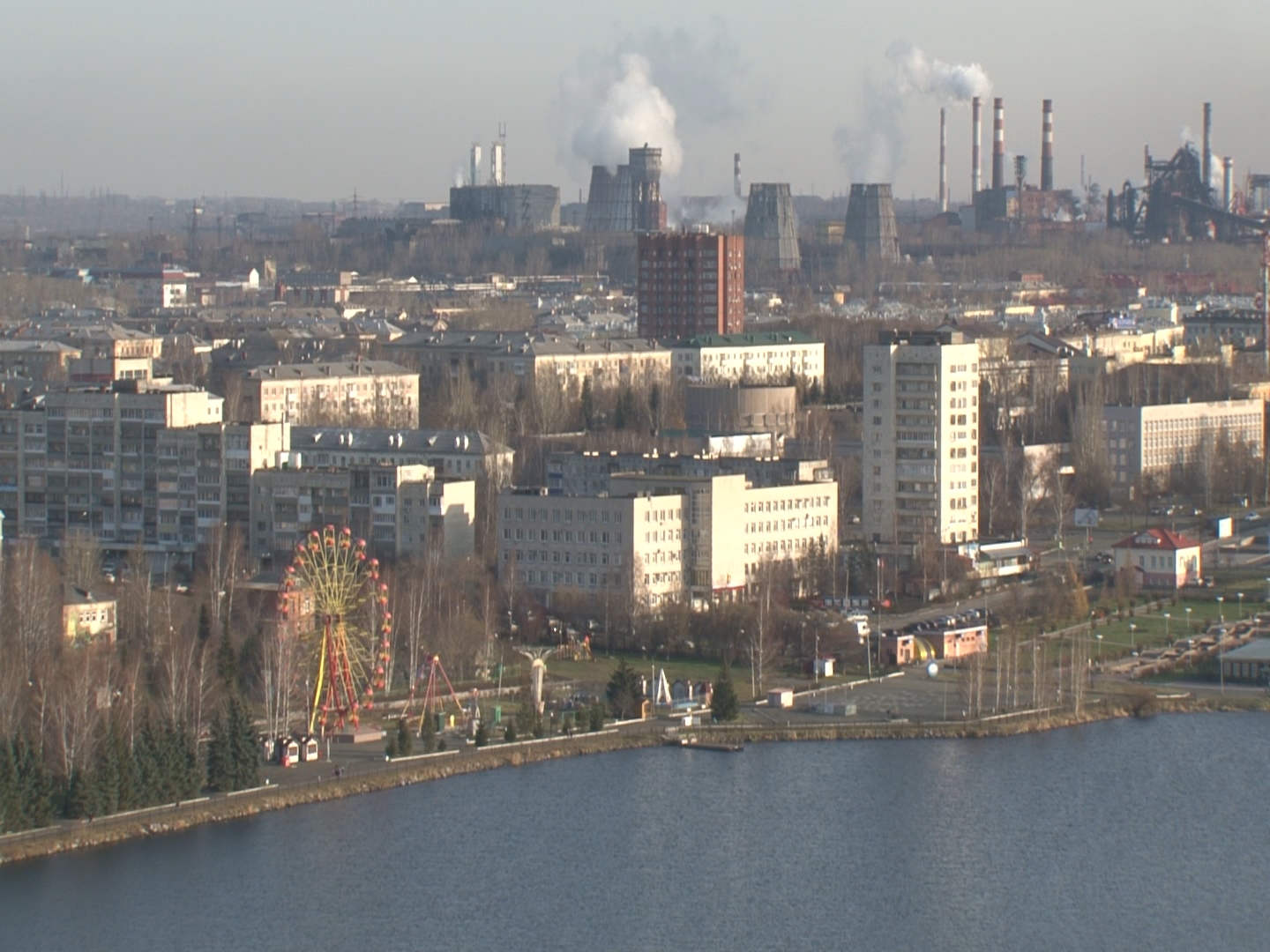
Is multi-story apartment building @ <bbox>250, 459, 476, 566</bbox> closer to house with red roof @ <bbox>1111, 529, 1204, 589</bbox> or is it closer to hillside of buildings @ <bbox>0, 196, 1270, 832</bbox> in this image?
hillside of buildings @ <bbox>0, 196, 1270, 832</bbox>

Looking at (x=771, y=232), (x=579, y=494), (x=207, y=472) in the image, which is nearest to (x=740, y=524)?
(x=579, y=494)

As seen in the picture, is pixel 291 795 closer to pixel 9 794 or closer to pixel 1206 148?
pixel 9 794

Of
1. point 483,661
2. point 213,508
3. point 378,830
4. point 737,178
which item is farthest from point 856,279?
point 378,830

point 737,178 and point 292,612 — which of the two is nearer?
point 292,612

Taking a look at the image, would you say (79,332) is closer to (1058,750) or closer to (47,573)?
(47,573)

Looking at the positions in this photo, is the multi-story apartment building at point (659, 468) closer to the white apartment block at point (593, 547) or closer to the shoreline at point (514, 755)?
the white apartment block at point (593, 547)

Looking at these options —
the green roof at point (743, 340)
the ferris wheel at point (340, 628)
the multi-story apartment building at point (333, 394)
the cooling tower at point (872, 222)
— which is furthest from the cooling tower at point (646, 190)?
the ferris wheel at point (340, 628)
